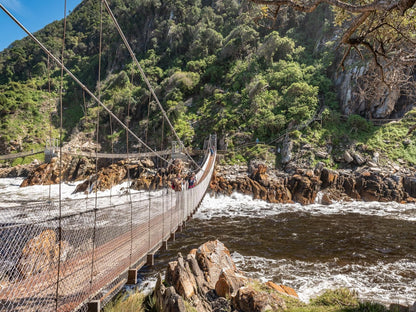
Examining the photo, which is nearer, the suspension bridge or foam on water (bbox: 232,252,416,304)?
the suspension bridge

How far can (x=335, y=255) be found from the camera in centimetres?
521

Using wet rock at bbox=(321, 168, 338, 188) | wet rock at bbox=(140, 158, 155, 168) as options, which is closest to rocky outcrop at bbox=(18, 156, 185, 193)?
wet rock at bbox=(140, 158, 155, 168)

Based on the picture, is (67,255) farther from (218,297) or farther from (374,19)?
(374,19)

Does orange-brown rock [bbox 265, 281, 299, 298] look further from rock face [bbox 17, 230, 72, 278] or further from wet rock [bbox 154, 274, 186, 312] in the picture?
rock face [bbox 17, 230, 72, 278]

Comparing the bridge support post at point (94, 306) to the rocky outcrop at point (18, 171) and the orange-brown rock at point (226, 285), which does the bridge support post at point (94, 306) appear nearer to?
the orange-brown rock at point (226, 285)

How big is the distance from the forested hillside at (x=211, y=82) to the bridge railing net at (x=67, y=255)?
13.9 feet

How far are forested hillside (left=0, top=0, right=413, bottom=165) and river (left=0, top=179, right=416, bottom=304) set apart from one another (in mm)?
3495

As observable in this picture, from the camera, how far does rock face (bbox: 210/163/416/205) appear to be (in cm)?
1035

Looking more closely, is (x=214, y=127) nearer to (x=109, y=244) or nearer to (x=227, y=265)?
(x=227, y=265)

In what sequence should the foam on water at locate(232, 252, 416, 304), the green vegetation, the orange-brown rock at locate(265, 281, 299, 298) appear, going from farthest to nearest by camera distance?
the foam on water at locate(232, 252, 416, 304) → the orange-brown rock at locate(265, 281, 299, 298) → the green vegetation

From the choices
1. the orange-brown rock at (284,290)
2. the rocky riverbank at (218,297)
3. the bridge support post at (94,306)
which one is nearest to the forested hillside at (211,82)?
the rocky riverbank at (218,297)

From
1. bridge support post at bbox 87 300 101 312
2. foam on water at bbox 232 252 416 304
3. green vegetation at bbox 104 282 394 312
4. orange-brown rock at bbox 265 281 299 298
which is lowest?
foam on water at bbox 232 252 416 304

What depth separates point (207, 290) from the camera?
3.21 metres

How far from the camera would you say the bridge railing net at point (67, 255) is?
5.44ft
